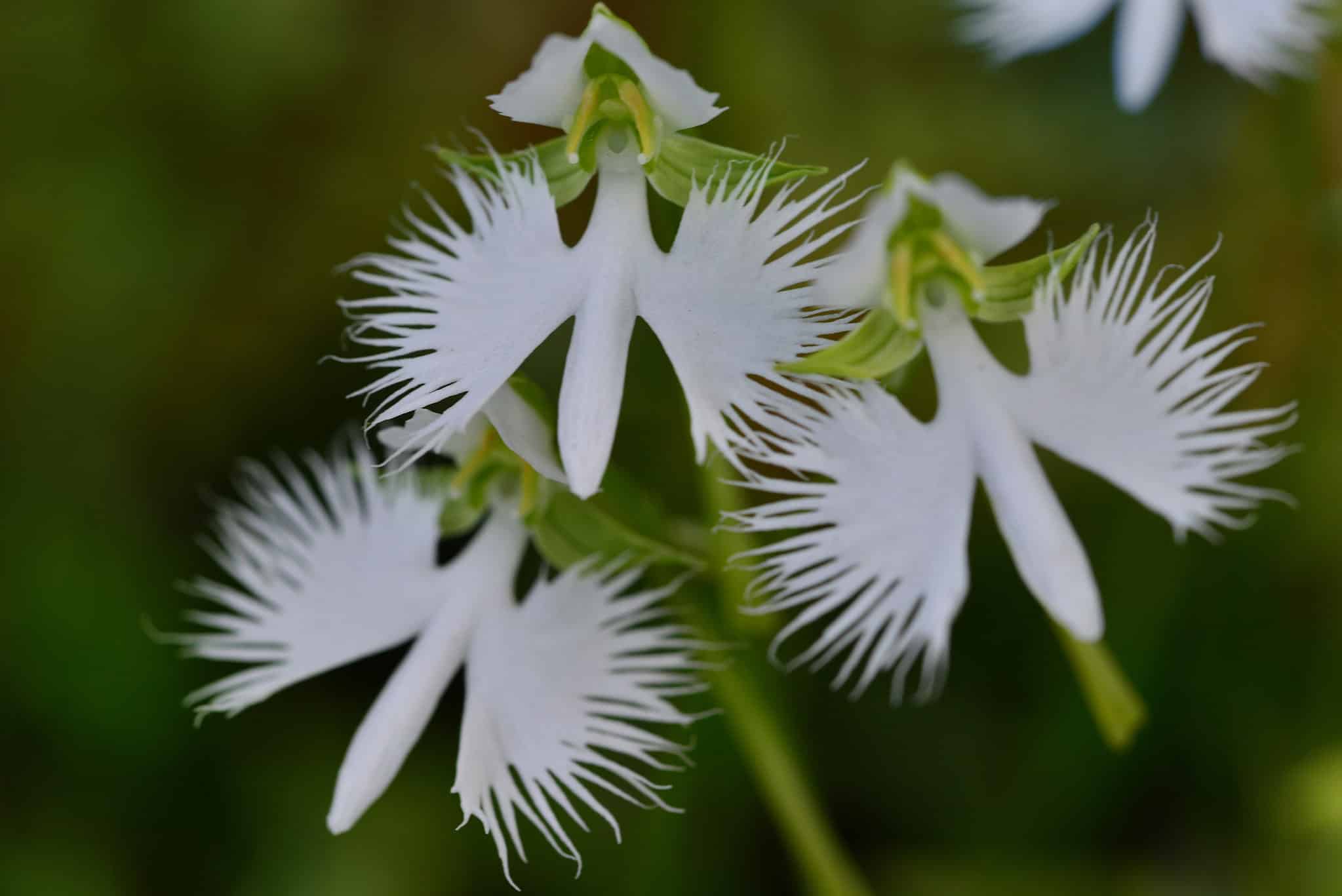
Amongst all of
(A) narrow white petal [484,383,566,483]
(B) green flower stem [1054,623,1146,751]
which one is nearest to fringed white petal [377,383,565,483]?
(A) narrow white petal [484,383,566,483]

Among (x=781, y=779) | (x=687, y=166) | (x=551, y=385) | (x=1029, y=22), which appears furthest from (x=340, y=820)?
(x=1029, y=22)

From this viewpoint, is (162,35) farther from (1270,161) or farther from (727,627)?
(1270,161)

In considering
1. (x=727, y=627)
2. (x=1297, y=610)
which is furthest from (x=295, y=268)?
(x=1297, y=610)

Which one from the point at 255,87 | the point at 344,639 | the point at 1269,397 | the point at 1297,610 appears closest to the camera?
the point at 344,639

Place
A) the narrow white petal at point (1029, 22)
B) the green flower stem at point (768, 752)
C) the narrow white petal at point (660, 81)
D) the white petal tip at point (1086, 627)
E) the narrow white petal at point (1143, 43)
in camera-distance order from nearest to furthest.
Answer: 1. the white petal tip at point (1086, 627)
2. the narrow white petal at point (660, 81)
3. the green flower stem at point (768, 752)
4. the narrow white petal at point (1143, 43)
5. the narrow white petal at point (1029, 22)

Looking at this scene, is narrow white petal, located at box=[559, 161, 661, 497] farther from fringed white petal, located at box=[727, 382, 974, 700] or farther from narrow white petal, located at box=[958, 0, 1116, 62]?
narrow white petal, located at box=[958, 0, 1116, 62]

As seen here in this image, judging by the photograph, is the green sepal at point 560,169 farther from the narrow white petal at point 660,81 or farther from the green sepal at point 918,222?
the green sepal at point 918,222

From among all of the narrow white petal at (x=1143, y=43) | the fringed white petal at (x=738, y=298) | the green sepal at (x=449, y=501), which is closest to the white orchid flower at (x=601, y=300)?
the fringed white petal at (x=738, y=298)

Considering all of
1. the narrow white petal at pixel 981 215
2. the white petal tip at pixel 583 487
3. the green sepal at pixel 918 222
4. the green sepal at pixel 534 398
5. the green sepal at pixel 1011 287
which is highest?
the green sepal at pixel 534 398
